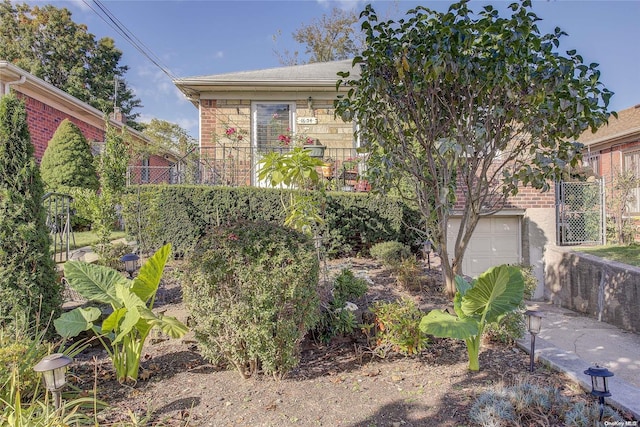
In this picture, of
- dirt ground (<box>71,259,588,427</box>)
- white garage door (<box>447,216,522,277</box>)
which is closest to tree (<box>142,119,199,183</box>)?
white garage door (<box>447,216,522,277</box>)

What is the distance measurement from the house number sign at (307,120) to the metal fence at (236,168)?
35.5 inches

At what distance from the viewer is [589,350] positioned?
4.42 m

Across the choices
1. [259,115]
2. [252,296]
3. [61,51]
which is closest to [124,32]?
[259,115]

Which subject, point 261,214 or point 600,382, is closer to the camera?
point 600,382

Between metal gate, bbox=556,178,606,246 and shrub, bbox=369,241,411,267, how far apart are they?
4528 millimetres

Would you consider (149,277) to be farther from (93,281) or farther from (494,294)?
(494,294)

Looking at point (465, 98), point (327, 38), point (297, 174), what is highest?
point (327, 38)

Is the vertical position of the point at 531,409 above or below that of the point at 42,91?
below

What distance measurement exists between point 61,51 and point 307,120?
66.8 ft

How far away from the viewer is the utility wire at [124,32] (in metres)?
9.84

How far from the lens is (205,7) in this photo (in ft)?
35.0

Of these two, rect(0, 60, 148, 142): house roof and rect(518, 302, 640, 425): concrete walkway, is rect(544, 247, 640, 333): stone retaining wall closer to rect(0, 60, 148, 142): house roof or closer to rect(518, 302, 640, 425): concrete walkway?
rect(518, 302, 640, 425): concrete walkway

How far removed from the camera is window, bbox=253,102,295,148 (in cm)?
1015

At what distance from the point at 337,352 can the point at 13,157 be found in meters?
3.37
